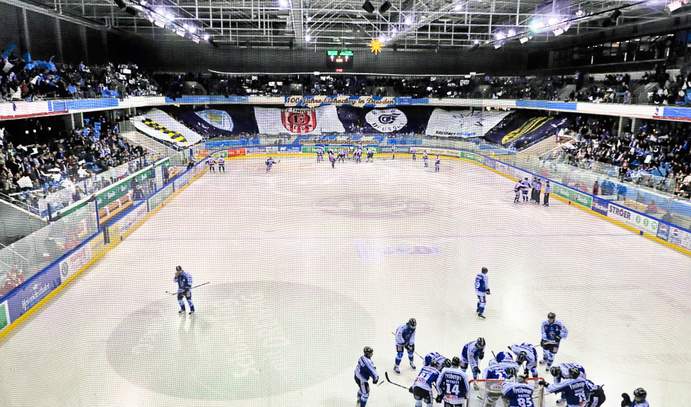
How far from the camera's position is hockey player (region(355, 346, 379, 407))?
18.0 ft

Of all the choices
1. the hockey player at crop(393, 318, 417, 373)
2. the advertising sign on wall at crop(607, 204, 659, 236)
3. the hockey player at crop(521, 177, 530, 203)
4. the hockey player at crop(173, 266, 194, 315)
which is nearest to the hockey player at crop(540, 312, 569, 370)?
the hockey player at crop(393, 318, 417, 373)

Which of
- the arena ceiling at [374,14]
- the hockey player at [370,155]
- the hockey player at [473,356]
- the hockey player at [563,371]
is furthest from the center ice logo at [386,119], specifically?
the hockey player at [563,371]

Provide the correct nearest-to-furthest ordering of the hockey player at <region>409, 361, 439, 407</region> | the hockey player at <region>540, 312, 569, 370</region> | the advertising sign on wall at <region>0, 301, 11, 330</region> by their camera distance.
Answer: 1. the hockey player at <region>409, 361, 439, 407</region>
2. the hockey player at <region>540, 312, 569, 370</region>
3. the advertising sign on wall at <region>0, 301, 11, 330</region>

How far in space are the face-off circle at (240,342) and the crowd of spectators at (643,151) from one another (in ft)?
34.3

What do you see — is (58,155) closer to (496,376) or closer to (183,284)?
(183,284)

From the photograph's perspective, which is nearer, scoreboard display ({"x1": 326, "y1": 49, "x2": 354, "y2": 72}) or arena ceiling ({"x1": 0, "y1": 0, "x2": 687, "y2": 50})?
arena ceiling ({"x1": 0, "y1": 0, "x2": 687, "y2": 50})

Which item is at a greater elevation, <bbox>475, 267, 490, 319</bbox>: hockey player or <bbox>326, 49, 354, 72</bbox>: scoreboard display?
<bbox>326, 49, 354, 72</bbox>: scoreboard display

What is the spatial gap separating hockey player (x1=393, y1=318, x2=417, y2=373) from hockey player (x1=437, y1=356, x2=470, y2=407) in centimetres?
124

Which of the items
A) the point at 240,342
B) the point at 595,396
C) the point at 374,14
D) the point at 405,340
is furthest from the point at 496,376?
the point at 374,14

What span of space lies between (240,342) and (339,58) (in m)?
26.3

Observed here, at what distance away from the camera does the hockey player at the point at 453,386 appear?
5137 millimetres

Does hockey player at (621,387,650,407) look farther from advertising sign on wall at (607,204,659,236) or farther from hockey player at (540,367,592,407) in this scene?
advertising sign on wall at (607,204,659,236)

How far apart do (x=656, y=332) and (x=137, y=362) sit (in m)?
7.83

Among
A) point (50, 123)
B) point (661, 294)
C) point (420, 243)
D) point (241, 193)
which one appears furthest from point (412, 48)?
point (661, 294)
